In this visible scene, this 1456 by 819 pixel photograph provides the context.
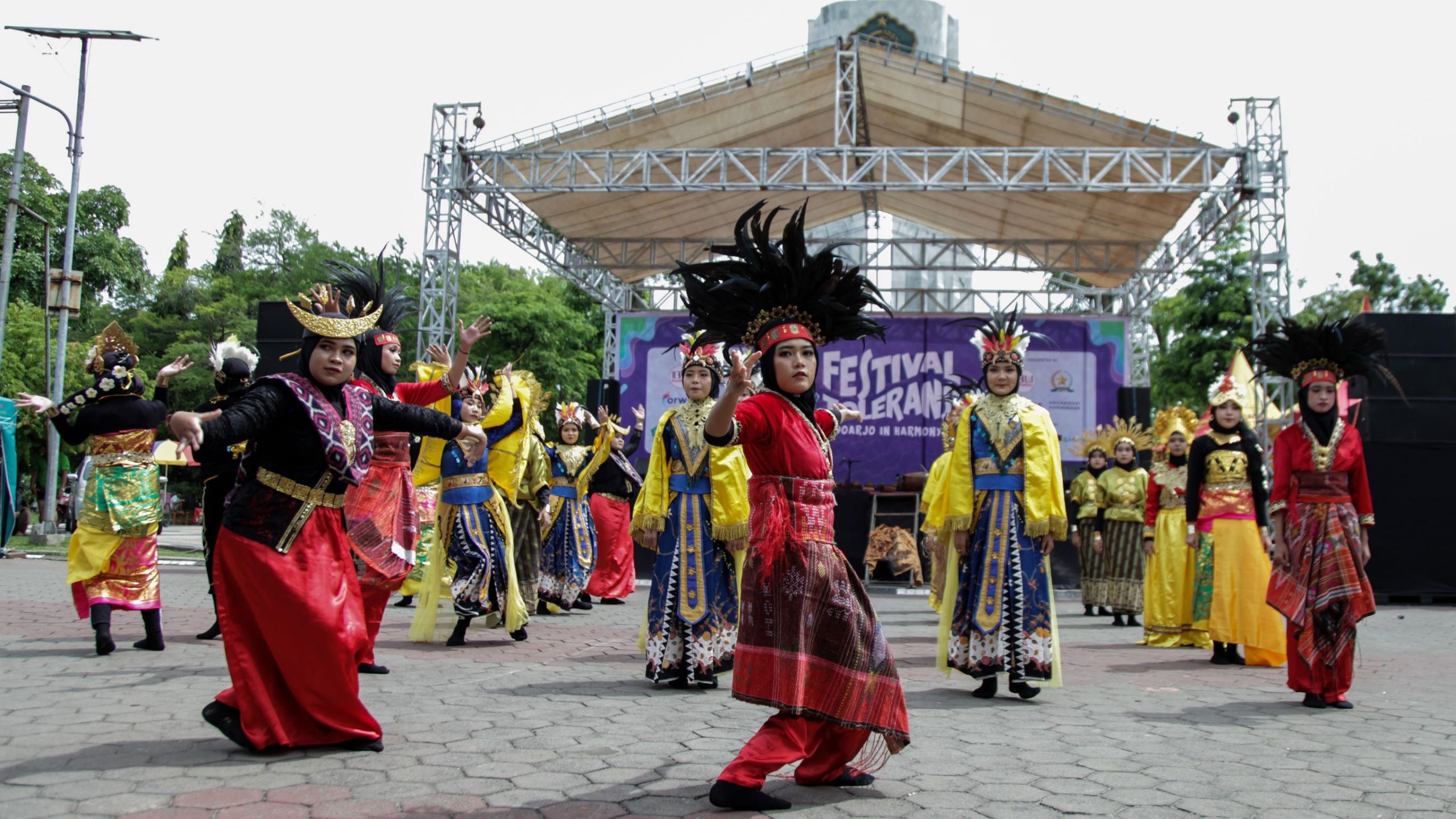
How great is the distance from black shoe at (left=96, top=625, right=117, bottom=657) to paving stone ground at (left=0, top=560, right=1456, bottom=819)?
128 millimetres

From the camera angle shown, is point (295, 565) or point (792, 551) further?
point (295, 565)

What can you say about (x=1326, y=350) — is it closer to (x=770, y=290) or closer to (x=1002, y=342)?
(x=1002, y=342)

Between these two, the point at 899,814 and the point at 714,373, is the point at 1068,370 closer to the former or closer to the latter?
the point at 714,373

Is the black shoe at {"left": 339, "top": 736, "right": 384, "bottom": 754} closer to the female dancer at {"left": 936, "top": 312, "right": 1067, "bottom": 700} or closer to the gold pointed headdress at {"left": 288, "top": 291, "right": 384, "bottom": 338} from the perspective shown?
the gold pointed headdress at {"left": 288, "top": 291, "right": 384, "bottom": 338}

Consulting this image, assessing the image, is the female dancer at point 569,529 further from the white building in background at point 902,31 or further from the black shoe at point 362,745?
the white building in background at point 902,31

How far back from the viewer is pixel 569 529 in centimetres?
1199

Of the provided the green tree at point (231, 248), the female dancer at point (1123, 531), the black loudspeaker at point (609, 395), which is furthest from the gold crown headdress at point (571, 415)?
the green tree at point (231, 248)

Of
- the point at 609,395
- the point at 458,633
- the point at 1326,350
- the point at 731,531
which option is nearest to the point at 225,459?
the point at 458,633

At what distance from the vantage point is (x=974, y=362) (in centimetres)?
2006

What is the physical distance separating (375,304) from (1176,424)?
7.80 metres

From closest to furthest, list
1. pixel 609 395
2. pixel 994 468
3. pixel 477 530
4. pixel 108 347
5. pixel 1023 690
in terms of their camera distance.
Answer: pixel 1023 690
pixel 994 468
pixel 108 347
pixel 477 530
pixel 609 395

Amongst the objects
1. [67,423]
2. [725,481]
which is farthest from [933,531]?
[67,423]

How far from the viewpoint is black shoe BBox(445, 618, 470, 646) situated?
27.6ft

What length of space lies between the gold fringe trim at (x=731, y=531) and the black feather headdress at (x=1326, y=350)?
11.1 feet
